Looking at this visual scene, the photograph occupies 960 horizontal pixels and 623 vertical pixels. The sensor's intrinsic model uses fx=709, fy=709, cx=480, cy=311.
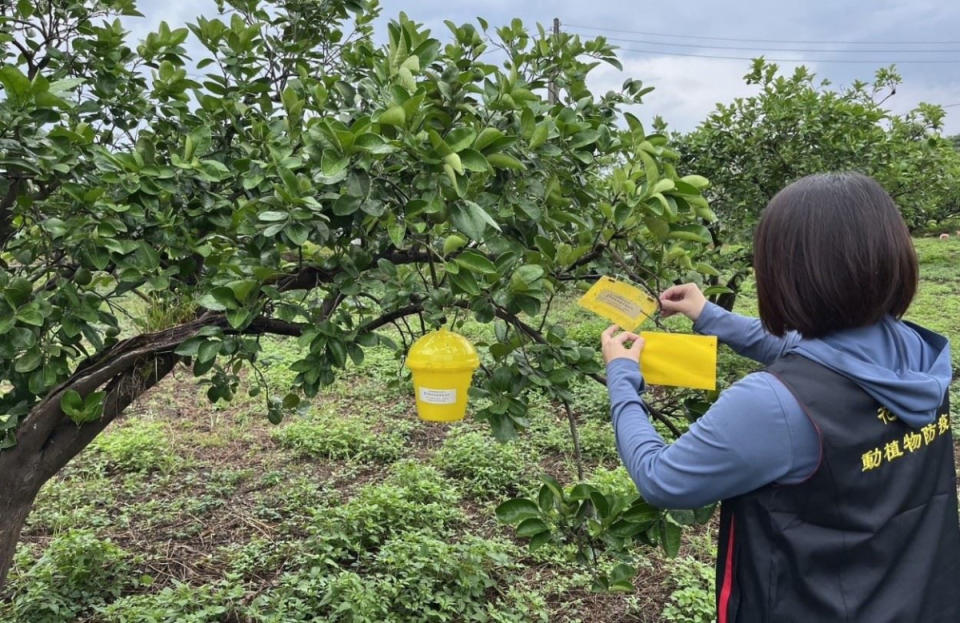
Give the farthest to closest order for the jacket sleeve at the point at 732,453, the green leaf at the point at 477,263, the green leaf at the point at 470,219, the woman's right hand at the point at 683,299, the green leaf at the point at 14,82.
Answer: the woman's right hand at the point at 683,299, the green leaf at the point at 14,82, the green leaf at the point at 477,263, the green leaf at the point at 470,219, the jacket sleeve at the point at 732,453

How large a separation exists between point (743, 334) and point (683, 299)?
0.54 feet

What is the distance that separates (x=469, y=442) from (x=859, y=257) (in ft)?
10.9

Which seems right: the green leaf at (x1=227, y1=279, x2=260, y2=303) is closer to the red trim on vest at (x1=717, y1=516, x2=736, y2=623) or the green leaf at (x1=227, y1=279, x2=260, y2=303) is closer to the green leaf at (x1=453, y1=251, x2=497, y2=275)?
the green leaf at (x1=453, y1=251, x2=497, y2=275)

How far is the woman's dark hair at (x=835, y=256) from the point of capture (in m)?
1.14

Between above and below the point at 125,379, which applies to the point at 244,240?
above

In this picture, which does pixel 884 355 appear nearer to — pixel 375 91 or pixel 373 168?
pixel 373 168

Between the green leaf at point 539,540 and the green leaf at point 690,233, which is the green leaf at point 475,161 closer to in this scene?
the green leaf at point 690,233

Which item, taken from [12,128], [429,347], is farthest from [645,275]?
[12,128]

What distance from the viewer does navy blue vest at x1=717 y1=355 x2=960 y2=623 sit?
3.69 feet

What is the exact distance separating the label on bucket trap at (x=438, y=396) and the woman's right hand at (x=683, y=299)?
0.52 metres

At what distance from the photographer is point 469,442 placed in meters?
4.29

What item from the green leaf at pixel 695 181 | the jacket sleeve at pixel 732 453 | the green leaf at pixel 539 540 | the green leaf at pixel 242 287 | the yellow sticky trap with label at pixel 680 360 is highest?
the green leaf at pixel 695 181

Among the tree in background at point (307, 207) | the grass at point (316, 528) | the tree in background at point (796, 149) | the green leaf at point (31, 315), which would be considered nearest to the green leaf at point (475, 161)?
the tree in background at point (307, 207)

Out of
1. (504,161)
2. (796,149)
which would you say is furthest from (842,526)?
(796,149)
